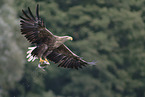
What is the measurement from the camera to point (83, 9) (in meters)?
23.9

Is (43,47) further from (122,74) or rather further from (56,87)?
(122,74)

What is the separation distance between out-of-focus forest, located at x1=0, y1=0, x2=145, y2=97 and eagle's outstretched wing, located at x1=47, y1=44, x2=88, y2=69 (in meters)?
13.1

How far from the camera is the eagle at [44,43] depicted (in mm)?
7566

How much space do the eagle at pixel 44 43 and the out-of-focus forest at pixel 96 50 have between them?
13.1 m

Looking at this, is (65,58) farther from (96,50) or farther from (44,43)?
(96,50)

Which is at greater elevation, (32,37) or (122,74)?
(32,37)

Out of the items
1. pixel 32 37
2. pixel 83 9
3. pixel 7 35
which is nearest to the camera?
pixel 32 37

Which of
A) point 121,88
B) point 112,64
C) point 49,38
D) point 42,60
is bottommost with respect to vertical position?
point 121,88

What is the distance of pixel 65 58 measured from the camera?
8680mm

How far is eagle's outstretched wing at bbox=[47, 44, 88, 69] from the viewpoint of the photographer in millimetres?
8586

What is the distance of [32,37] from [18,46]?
46.4ft

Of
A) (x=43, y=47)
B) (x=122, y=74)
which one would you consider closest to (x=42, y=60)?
(x=43, y=47)

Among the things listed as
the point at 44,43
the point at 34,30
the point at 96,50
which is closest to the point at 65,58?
the point at 44,43

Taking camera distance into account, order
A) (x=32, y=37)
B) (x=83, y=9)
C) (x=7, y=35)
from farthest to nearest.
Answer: (x=83, y=9), (x=7, y=35), (x=32, y=37)
